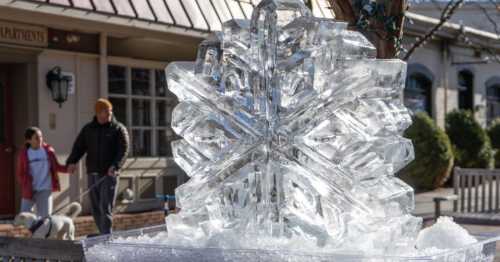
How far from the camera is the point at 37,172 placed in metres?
9.27

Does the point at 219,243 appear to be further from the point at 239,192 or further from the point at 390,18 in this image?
the point at 390,18

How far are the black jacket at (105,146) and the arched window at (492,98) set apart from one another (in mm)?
17407

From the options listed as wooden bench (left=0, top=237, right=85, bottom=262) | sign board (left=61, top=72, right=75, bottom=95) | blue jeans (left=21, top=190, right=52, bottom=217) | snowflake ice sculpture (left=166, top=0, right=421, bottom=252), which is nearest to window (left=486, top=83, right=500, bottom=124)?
sign board (left=61, top=72, right=75, bottom=95)

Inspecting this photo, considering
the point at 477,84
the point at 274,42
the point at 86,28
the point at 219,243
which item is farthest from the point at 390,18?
the point at 477,84

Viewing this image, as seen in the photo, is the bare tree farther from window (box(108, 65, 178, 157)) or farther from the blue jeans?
window (box(108, 65, 178, 157))

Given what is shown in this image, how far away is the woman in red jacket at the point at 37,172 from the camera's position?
9.23m

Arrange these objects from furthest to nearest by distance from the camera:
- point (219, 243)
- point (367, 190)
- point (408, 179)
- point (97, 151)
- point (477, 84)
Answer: point (477, 84)
point (408, 179)
point (97, 151)
point (367, 190)
point (219, 243)

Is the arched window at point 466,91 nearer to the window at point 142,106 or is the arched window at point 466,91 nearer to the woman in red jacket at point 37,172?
the window at point 142,106

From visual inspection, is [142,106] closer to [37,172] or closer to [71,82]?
[71,82]

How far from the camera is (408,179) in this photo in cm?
1752

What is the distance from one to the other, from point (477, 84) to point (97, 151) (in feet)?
55.0

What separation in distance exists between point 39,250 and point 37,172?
17.1 ft

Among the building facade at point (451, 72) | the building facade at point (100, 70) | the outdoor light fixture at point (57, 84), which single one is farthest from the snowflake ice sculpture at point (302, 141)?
the building facade at point (451, 72)

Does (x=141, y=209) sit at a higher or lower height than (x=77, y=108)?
lower
